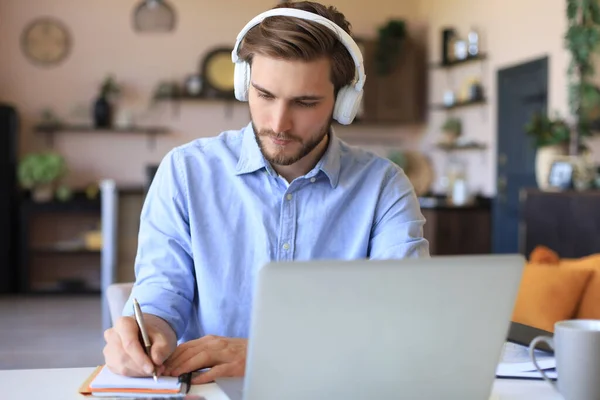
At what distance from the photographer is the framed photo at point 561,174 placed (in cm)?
514

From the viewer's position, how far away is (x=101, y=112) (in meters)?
8.09

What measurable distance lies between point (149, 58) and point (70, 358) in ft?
12.6

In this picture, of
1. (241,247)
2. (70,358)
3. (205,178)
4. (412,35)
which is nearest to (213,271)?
A: (241,247)

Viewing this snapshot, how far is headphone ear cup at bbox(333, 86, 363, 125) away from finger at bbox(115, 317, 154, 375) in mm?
660

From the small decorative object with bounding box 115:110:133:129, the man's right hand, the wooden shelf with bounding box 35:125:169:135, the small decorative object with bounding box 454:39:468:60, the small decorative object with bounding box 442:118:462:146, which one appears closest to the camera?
the man's right hand

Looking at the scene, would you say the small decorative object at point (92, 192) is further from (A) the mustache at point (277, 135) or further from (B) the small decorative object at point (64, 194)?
(A) the mustache at point (277, 135)

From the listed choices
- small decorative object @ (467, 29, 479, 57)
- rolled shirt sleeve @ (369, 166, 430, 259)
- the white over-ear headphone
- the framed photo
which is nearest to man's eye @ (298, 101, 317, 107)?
the white over-ear headphone

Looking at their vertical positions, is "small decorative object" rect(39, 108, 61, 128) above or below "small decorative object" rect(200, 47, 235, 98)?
below

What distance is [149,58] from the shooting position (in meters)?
8.30

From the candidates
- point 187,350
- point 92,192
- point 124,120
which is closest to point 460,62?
point 124,120

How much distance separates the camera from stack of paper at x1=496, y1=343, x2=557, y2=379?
147 cm

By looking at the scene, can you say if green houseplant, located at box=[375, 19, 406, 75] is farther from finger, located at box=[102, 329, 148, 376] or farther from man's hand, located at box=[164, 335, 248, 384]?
finger, located at box=[102, 329, 148, 376]

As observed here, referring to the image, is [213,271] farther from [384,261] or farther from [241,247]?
[384,261]

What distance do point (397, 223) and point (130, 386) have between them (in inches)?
29.0
